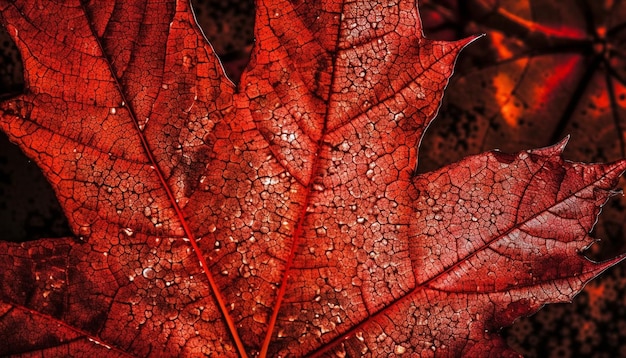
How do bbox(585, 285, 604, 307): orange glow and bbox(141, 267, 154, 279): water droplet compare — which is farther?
bbox(585, 285, 604, 307): orange glow

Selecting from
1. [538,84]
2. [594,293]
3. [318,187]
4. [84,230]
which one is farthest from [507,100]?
[84,230]

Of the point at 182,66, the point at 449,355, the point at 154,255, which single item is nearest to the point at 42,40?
the point at 182,66

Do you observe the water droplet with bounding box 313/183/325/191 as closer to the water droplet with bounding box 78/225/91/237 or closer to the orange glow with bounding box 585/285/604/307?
the water droplet with bounding box 78/225/91/237

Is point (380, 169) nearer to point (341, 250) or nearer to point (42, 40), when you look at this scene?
point (341, 250)

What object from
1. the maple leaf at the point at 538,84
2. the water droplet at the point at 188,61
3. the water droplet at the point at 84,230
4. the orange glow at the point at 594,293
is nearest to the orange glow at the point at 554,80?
the maple leaf at the point at 538,84

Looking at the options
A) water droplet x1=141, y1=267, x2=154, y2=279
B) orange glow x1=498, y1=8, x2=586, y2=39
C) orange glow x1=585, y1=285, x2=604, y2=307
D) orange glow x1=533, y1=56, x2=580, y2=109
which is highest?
orange glow x1=498, y1=8, x2=586, y2=39

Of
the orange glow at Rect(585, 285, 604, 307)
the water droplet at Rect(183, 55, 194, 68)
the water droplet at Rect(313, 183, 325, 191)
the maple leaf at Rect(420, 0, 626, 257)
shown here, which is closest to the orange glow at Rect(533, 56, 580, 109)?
the maple leaf at Rect(420, 0, 626, 257)

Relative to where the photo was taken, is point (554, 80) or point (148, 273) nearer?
point (148, 273)

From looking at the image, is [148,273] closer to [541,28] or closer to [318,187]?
[318,187]

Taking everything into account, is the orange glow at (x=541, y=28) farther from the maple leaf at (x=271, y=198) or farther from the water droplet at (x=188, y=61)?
the water droplet at (x=188, y=61)
